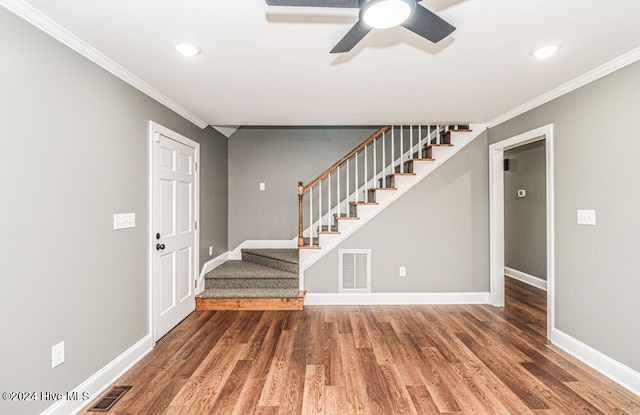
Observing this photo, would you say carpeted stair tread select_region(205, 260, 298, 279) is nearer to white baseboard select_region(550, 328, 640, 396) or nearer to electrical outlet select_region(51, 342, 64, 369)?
electrical outlet select_region(51, 342, 64, 369)

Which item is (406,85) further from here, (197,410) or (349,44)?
(197,410)

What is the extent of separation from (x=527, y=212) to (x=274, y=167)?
14.2 ft

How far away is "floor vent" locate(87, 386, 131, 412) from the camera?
206 cm

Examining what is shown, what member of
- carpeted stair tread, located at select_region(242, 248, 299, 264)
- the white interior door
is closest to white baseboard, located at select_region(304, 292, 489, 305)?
carpeted stair tread, located at select_region(242, 248, 299, 264)

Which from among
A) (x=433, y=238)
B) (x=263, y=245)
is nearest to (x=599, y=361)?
(x=433, y=238)

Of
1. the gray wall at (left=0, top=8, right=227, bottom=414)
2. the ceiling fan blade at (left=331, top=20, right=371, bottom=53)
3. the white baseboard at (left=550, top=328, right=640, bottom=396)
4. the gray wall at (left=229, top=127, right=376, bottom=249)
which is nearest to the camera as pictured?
the ceiling fan blade at (left=331, top=20, right=371, bottom=53)

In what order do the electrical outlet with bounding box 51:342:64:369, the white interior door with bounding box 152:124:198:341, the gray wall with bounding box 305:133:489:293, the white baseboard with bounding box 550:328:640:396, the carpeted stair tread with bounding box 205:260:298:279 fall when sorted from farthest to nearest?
the gray wall with bounding box 305:133:489:293, the carpeted stair tread with bounding box 205:260:298:279, the white interior door with bounding box 152:124:198:341, the white baseboard with bounding box 550:328:640:396, the electrical outlet with bounding box 51:342:64:369

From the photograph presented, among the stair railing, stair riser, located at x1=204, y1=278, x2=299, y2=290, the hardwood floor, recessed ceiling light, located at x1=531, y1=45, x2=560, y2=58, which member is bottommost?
the hardwood floor

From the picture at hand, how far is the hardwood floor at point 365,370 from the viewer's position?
82.0 inches

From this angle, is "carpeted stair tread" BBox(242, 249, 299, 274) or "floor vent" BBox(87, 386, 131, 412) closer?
"floor vent" BBox(87, 386, 131, 412)

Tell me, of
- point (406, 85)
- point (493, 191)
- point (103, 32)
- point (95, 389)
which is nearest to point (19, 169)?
point (103, 32)

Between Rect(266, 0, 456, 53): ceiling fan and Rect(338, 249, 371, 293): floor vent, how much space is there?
3.09 meters

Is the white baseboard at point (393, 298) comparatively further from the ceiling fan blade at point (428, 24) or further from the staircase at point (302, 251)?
the ceiling fan blade at point (428, 24)

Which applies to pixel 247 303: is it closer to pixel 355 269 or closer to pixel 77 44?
pixel 355 269
